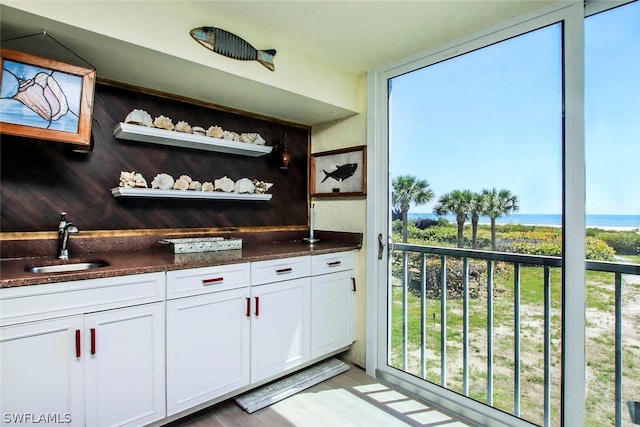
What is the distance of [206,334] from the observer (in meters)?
1.90

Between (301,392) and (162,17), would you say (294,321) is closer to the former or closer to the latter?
(301,392)

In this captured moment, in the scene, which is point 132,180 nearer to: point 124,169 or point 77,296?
point 124,169

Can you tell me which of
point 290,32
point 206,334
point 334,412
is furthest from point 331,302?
point 290,32

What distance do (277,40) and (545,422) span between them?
2804 mm

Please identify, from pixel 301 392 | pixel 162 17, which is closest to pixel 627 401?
pixel 301 392

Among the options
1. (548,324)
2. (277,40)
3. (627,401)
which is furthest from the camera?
(277,40)

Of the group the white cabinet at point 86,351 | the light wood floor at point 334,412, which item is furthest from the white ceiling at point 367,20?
the light wood floor at point 334,412

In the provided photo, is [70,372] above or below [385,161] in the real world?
below

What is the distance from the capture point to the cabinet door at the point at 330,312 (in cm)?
247

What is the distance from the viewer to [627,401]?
5.46 feet

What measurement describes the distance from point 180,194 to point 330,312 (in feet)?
4.61

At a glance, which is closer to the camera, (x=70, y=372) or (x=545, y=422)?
(x=70, y=372)

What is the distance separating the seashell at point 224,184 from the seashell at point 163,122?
0.50 metres

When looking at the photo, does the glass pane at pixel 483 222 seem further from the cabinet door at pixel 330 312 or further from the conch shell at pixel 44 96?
the conch shell at pixel 44 96
